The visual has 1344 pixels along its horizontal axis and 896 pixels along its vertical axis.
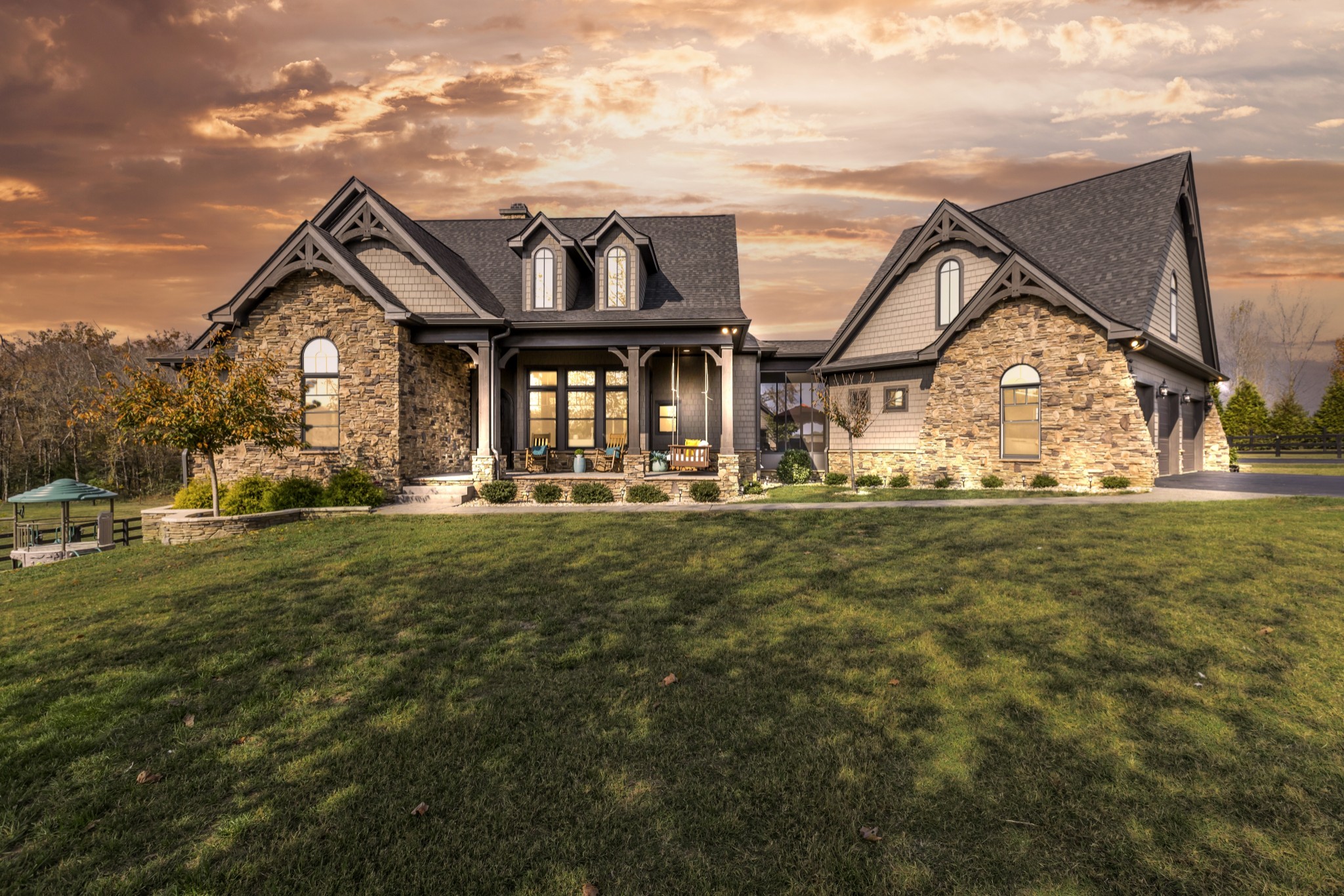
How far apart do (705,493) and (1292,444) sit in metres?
40.6

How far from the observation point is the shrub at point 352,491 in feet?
48.1

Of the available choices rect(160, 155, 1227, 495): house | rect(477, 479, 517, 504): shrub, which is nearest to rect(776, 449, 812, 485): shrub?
rect(160, 155, 1227, 495): house

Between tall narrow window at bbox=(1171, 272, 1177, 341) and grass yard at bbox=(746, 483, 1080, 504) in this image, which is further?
tall narrow window at bbox=(1171, 272, 1177, 341)

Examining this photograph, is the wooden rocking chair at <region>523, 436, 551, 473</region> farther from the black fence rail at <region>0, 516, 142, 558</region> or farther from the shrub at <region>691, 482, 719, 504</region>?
the black fence rail at <region>0, 516, 142, 558</region>

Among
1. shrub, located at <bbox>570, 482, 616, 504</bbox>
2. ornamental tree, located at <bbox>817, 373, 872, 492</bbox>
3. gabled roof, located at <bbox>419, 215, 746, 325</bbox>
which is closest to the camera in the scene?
shrub, located at <bbox>570, 482, 616, 504</bbox>

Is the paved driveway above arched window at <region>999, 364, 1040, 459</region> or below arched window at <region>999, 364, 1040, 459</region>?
below

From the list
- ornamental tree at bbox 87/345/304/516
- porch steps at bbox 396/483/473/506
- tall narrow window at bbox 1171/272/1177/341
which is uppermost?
tall narrow window at bbox 1171/272/1177/341

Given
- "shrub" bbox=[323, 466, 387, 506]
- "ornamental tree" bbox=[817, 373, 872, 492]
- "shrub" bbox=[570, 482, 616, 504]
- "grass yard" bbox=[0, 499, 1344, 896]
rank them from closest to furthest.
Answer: "grass yard" bbox=[0, 499, 1344, 896], "shrub" bbox=[323, 466, 387, 506], "shrub" bbox=[570, 482, 616, 504], "ornamental tree" bbox=[817, 373, 872, 492]

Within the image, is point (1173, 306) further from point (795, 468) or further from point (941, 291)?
point (795, 468)

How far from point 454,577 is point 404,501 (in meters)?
8.87

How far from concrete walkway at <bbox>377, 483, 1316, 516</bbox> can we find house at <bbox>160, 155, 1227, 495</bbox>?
1189mm

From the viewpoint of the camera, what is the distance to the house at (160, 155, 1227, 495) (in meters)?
16.2

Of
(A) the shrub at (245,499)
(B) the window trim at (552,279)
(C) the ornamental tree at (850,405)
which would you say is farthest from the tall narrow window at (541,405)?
(C) the ornamental tree at (850,405)

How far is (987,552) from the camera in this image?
8.96 metres
